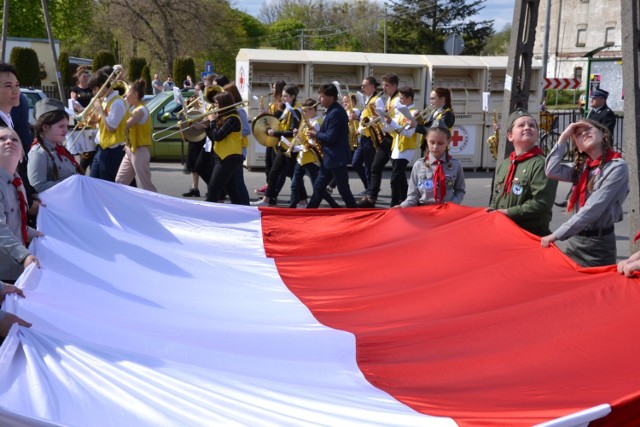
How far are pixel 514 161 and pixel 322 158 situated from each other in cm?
593

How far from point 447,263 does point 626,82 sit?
289cm

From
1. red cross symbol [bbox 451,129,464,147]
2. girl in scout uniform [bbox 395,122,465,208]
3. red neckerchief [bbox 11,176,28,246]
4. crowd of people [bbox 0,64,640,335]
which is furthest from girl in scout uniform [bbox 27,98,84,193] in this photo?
red cross symbol [bbox 451,129,464,147]

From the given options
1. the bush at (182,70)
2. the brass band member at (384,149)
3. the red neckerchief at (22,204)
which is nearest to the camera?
the red neckerchief at (22,204)

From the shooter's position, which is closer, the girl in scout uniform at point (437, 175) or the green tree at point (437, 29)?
the girl in scout uniform at point (437, 175)

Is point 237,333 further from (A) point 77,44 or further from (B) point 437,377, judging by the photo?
(A) point 77,44

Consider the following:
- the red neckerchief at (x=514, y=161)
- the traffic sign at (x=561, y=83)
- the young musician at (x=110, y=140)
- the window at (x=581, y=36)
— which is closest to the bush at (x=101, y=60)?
the traffic sign at (x=561, y=83)

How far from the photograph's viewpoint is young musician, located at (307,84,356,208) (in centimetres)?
1185

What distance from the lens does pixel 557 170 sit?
648 cm

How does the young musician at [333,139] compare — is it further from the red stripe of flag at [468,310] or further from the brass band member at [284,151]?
the red stripe of flag at [468,310]

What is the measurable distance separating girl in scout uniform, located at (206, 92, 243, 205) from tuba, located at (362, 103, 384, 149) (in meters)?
2.94

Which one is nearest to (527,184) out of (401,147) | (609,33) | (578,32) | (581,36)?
(401,147)

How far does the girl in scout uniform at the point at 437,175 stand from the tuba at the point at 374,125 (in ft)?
19.2

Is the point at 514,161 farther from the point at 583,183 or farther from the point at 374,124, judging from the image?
the point at 374,124

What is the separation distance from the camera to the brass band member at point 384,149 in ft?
44.3
